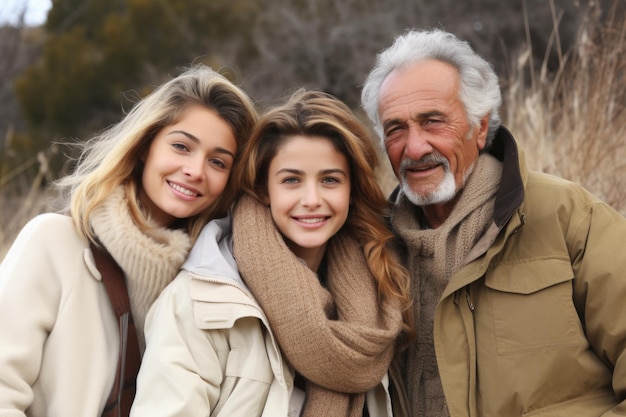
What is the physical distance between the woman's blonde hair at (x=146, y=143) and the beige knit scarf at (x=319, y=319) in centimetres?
35

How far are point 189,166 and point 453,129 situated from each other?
3.67ft

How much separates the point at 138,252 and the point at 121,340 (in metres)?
0.33

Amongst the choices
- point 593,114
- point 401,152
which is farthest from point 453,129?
point 593,114

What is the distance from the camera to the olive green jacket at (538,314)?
2.60 metres

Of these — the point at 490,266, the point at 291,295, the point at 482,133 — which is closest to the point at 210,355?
the point at 291,295

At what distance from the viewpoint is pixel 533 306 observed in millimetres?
2670

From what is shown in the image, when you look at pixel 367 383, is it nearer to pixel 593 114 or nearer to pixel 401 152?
pixel 401 152

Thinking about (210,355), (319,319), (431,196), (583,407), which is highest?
(431,196)

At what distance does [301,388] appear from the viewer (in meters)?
2.80

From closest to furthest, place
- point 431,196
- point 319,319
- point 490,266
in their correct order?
point 319,319 → point 490,266 → point 431,196

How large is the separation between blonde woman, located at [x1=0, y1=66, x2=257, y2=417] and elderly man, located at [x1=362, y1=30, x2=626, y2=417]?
0.79 metres

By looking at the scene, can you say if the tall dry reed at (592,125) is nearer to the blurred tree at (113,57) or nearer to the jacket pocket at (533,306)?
the jacket pocket at (533,306)

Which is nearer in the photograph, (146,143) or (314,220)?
(314,220)

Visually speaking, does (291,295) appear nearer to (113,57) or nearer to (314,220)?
(314,220)
